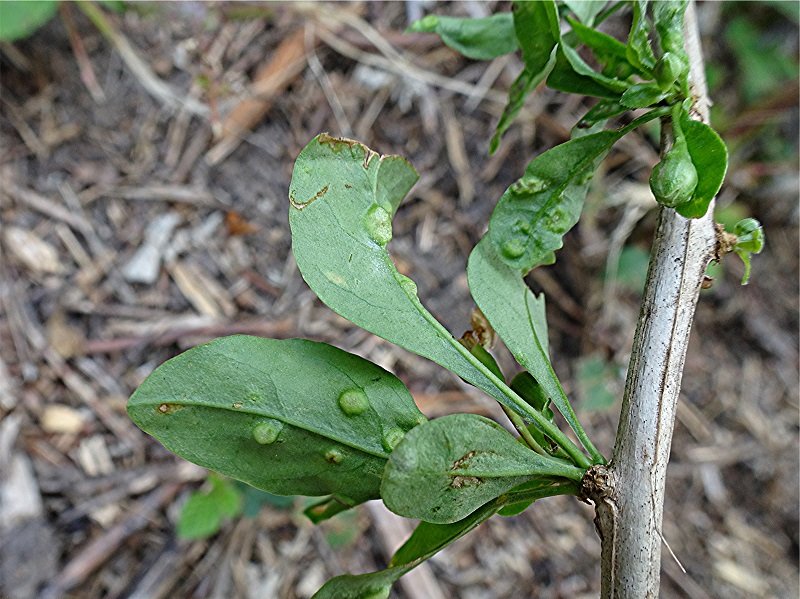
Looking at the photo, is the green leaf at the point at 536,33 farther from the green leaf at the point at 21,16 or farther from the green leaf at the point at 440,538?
the green leaf at the point at 21,16

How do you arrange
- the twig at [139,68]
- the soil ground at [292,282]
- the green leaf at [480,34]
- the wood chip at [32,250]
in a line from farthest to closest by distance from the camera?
the twig at [139,68], the wood chip at [32,250], the soil ground at [292,282], the green leaf at [480,34]

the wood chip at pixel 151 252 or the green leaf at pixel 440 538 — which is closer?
the green leaf at pixel 440 538

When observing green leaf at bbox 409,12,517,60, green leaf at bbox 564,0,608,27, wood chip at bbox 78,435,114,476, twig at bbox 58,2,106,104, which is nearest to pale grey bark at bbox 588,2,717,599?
green leaf at bbox 564,0,608,27

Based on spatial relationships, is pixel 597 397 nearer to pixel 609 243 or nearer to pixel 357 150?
pixel 609 243

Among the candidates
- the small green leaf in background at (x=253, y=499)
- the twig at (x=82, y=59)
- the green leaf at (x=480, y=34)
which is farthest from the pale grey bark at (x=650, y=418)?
the twig at (x=82, y=59)

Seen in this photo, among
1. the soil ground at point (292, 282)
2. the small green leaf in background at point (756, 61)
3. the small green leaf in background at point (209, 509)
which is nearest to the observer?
the small green leaf in background at point (209, 509)

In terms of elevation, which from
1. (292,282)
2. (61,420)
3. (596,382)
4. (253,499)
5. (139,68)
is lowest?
(596,382)

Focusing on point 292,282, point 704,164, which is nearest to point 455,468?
point 704,164

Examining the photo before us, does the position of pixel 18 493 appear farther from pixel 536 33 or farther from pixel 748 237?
pixel 748 237
